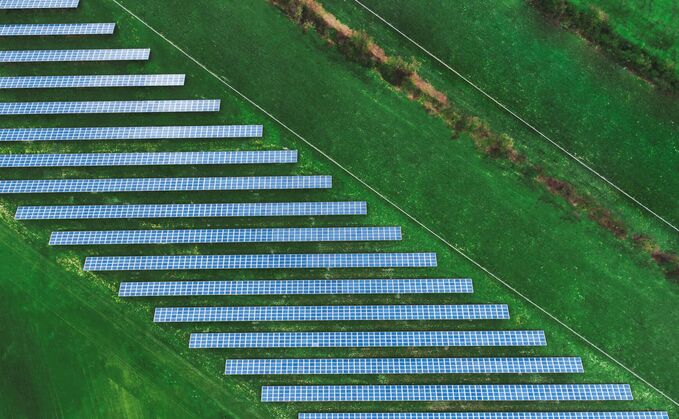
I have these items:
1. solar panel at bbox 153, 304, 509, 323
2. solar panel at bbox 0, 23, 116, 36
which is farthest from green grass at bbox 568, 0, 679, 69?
solar panel at bbox 0, 23, 116, 36

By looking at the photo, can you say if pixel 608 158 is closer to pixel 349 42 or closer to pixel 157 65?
pixel 349 42

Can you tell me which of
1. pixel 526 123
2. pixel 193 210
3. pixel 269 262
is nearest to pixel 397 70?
pixel 526 123

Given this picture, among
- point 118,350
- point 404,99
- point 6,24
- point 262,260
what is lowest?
point 118,350

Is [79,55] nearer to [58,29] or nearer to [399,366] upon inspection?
[58,29]

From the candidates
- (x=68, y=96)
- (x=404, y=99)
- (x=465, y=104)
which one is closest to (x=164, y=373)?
(x=68, y=96)

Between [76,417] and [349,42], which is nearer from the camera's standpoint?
[76,417]
